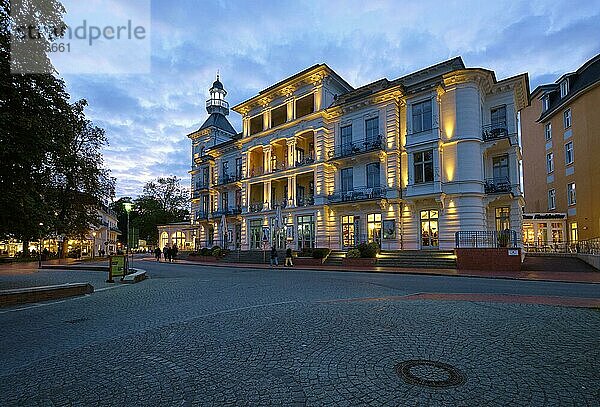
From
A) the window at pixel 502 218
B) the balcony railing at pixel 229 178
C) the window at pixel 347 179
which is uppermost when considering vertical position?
the balcony railing at pixel 229 178

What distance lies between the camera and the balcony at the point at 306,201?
1355 inches

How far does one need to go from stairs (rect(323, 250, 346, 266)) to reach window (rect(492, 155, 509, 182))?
42.0 ft

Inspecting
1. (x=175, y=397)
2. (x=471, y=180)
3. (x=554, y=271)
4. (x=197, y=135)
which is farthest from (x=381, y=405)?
(x=197, y=135)

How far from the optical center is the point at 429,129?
27750 millimetres

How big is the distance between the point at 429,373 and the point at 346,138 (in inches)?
1180

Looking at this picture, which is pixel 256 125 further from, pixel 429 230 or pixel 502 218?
pixel 502 218

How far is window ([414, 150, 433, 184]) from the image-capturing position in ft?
90.6

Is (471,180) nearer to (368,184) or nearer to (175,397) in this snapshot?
(368,184)

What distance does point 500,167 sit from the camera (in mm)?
28391

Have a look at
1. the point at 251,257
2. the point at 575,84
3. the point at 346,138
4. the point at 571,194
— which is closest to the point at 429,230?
the point at 346,138

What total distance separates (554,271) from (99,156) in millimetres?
38707

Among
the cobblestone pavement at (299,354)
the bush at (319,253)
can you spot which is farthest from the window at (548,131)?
the cobblestone pavement at (299,354)

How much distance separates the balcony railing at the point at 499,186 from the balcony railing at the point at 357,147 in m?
8.04

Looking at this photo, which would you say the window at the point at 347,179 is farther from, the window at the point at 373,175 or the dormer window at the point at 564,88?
the dormer window at the point at 564,88
